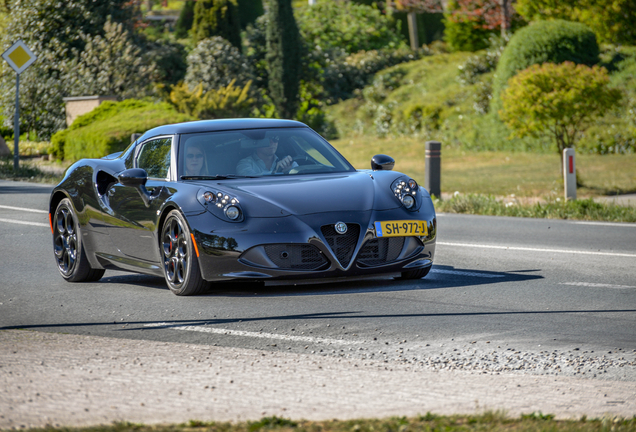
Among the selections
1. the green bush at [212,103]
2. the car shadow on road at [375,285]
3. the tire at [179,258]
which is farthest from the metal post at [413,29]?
the tire at [179,258]

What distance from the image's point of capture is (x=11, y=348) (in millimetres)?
5430

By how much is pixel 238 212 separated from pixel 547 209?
836 centimetres

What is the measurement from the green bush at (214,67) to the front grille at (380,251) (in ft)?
95.0

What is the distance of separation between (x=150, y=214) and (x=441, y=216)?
290 inches

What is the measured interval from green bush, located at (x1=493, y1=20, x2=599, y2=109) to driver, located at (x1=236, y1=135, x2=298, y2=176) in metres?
19.0

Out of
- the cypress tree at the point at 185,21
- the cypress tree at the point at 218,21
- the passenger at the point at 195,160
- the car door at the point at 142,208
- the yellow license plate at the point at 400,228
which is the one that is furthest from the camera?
the cypress tree at the point at 185,21

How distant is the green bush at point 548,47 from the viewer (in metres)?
26.2

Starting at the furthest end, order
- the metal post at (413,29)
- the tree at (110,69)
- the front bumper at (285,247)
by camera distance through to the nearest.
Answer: the metal post at (413,29)
the tree at (110,69)
the front bumper at (285,247)

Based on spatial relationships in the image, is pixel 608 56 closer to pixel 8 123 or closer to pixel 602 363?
pixel 8 123

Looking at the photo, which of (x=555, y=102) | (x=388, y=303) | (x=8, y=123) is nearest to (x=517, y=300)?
(x=388, y=303)

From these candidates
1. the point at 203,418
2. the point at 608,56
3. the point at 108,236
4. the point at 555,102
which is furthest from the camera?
the point at 608,56

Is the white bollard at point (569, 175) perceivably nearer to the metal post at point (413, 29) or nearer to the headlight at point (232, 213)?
the headlight at point (232, 213)

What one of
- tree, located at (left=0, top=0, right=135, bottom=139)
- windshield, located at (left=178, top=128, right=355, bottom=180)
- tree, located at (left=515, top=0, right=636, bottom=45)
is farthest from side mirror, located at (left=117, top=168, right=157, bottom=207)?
tree, located at (left=0, top=0, right=135, bottom=139)

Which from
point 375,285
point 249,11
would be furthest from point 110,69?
point 249,11
